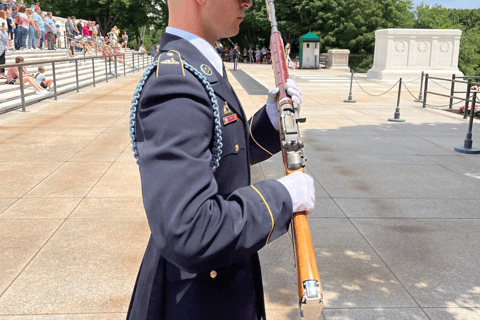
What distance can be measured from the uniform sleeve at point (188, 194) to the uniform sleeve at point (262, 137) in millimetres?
670

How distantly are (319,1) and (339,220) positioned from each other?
40748 mm

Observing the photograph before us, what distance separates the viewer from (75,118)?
10.6m

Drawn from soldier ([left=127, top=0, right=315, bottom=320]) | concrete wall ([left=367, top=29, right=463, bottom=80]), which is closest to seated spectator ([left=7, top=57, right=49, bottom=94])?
soldier ([left=127, top=0, right=315, bottom=320])

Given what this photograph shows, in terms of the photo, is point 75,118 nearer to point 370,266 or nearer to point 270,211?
point 370,266

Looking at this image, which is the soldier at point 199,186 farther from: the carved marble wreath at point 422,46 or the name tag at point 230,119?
the carved marble wreath at point 422,46

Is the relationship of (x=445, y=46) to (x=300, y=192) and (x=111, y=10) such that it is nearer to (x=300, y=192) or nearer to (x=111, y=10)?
(x=300, y=192)

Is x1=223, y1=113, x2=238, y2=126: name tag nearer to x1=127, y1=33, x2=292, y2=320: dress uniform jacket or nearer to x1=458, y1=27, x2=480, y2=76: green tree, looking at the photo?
x1=127, y1=33, x2=292, y2=320: dress uniform jacket

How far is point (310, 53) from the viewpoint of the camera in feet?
107

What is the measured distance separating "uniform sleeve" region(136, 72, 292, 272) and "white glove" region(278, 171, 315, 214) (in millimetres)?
48

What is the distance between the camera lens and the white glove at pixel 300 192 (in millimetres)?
1228

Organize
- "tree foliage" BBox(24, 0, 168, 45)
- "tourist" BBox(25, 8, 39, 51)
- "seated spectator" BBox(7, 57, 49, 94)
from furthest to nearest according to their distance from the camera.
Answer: "tree foliage" BBox(24, 0, 168, 45)
"tourist" BBox(25, 8, 39, 51)
"seated spectator" BBox(7, 57, 49, 94)

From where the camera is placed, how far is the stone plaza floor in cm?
335

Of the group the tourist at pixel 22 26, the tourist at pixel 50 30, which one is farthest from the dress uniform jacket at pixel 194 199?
the tourist at pixel 50 30

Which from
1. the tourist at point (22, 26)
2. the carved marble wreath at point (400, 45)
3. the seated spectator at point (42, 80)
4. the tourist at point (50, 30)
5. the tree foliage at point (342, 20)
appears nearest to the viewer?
the seated spectator at point (42, 80)
